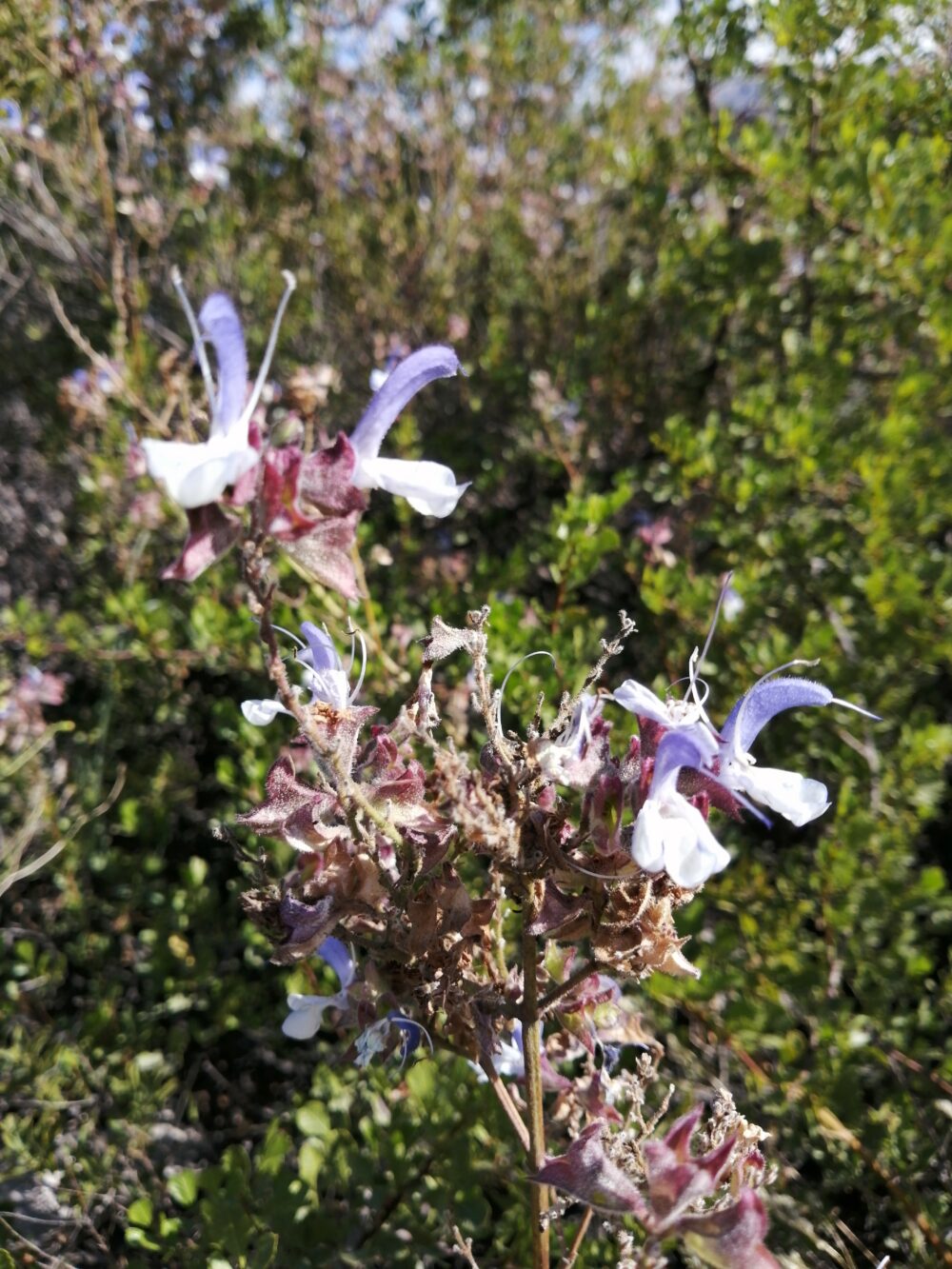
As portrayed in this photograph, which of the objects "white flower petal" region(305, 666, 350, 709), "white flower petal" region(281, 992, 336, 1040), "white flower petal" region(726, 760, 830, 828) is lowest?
"white flower petal" region(281, 992, 336, 1040)

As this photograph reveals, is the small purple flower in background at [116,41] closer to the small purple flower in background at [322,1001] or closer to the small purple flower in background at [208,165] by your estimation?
the small purple flower in background at [208,165]

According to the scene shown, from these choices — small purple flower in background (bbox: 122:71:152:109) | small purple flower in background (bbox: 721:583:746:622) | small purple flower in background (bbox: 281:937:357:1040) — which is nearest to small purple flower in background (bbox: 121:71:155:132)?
small purple flower in background (bbox: 122:71:152:109)

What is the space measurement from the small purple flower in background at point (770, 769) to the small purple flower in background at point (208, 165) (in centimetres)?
329

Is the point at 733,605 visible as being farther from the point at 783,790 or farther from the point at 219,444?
the point at 219,444

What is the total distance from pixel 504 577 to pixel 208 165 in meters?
2.72

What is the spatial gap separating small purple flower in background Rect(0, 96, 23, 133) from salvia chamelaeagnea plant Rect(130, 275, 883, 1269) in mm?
2434

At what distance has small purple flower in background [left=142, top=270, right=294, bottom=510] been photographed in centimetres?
62

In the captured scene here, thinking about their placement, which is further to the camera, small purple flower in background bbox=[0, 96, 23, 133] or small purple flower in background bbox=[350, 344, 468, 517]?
small purple flower in background bbox=[0, 96, 23, 133]

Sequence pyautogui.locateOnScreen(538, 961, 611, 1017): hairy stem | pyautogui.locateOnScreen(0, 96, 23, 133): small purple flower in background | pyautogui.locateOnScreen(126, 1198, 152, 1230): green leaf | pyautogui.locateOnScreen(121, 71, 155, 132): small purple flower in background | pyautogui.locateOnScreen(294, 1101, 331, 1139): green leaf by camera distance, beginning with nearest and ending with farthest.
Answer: pyautogui.locateOnScreen(538, 961, 611, 1017): hairy stem < pyautogui.locateOnScreen(126, 1198, 152, 1230): green leaf < pyautogui.locateOnScreen(294, 1101, 331, 1139): green leaf < pyautogui.locateOnScreen(0, 96, 23, 133): small purple flower in background < pyautogui.locateOnScreen(121, 71, 155, 132): small purple flower in background

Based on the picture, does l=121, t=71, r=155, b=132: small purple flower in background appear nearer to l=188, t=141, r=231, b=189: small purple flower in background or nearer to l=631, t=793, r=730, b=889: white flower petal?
l=188, t=141, r=231, b=189: small purple flower in background

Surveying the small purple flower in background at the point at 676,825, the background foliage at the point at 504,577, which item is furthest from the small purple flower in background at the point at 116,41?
the small purple flower in background at the point at 676,825

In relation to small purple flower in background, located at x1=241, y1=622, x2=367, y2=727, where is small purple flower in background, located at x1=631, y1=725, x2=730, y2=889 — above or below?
below

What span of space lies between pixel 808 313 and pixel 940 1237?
209cm

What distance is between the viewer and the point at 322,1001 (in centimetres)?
90
